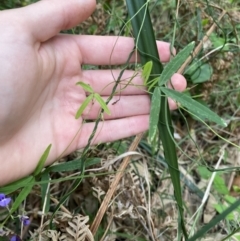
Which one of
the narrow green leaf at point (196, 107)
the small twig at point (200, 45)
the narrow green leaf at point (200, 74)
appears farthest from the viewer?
the narrow green leaf at point (200, 74)

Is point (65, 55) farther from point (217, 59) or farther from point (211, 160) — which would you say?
Answer: point (211, 160)

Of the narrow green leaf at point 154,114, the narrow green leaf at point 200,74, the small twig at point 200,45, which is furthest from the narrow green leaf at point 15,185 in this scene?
the narrow green leaf at point 200,74

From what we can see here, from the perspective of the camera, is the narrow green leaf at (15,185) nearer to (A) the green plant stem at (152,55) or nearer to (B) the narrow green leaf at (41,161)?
(B) the narrow green leaf at (41,161)

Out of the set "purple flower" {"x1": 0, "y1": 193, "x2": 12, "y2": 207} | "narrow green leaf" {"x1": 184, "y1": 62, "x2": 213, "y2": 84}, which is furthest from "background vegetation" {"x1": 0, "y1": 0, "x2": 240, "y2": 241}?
"purple flower" {"x1": 0, "y1": 193, "x2": 12, "y2": 207}

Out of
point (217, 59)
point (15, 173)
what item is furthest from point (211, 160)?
point (15, 173)

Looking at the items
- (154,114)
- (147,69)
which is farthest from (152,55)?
(154,114)

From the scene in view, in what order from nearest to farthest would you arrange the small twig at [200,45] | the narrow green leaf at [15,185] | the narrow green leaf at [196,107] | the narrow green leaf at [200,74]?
the narrow green leaf at [196,107] → the narrow green leaf at [15,185] → the small twig at [200,45] → the narrow green leaf at [200,74]
